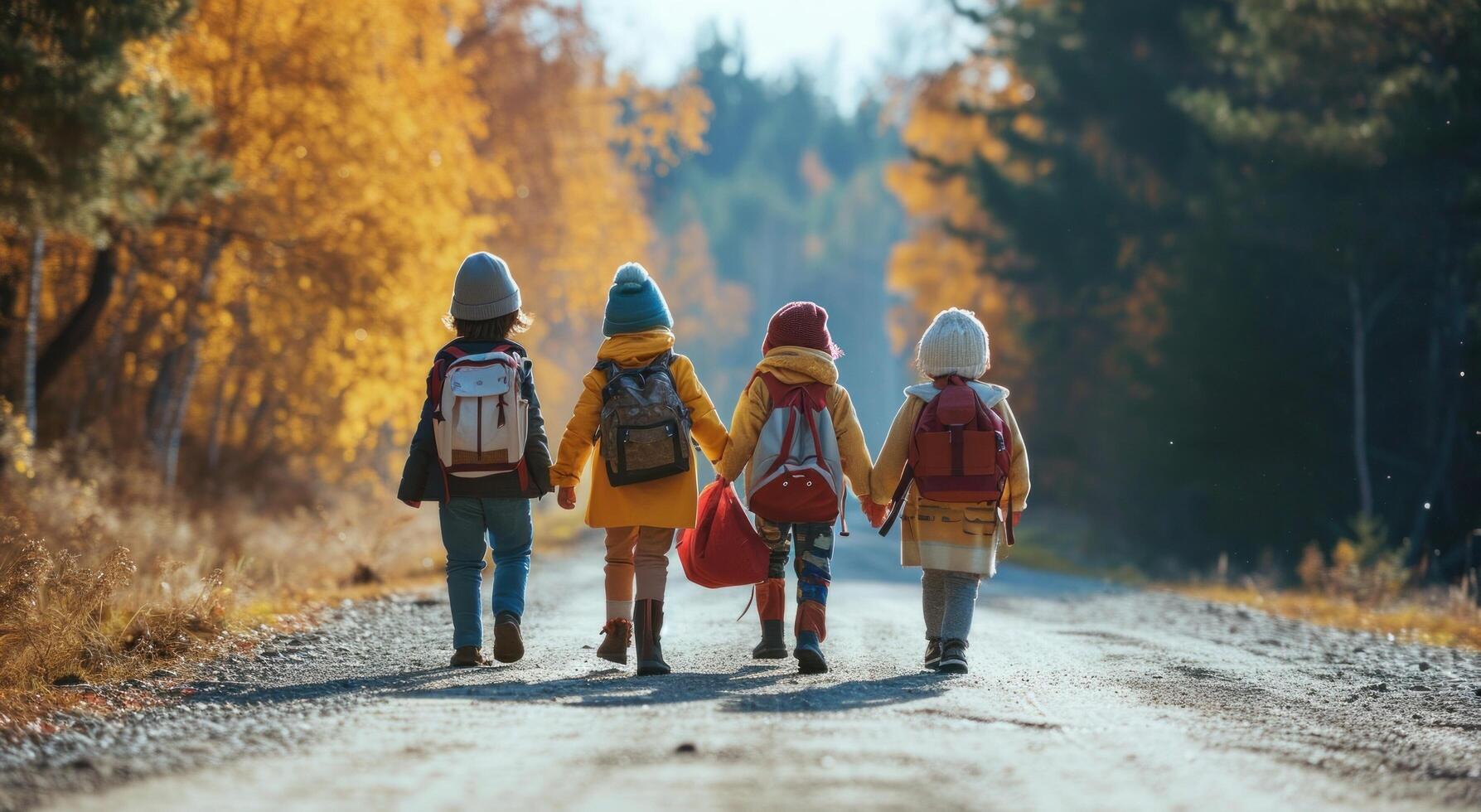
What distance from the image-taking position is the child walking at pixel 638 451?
7527mm

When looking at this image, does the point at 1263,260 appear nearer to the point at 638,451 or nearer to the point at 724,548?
the point at 724,548

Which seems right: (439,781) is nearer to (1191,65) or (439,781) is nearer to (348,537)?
(348,537)

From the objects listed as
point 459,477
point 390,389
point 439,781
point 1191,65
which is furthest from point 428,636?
point 1191,65

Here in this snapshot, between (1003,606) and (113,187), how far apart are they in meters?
8.66

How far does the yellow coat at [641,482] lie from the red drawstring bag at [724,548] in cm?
14

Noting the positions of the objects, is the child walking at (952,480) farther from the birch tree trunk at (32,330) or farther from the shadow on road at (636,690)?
the birch tree trunk at (32,330)

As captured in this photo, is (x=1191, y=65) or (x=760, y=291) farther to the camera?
(x=760, y=291)

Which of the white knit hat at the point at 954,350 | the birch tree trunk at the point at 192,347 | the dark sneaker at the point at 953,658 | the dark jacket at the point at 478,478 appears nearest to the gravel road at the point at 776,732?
the dark sneaker at the point at 953,658

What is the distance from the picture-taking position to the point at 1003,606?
1350 cm

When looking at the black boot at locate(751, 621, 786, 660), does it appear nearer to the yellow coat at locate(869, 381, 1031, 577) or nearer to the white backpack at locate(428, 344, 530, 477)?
the yellow coat at locate(869, 381, 1031, 577)

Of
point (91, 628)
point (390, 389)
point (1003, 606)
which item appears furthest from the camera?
point (390, 389)

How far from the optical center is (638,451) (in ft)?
24.7

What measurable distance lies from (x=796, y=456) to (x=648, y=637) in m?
1.28

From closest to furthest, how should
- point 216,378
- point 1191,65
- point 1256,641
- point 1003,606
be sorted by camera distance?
point 1256,641
point 1003,606
point 216,378
point 1191,65
